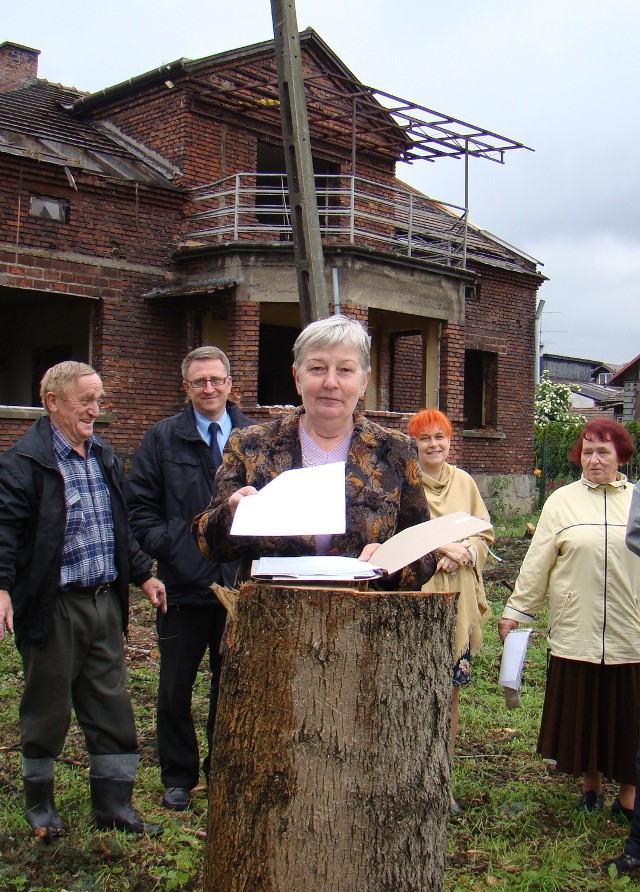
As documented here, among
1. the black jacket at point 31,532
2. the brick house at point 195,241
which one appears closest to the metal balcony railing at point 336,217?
the brick house at point 195,241

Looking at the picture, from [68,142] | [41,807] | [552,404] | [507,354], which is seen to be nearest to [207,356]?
[41,807]

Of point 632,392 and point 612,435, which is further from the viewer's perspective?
point 632,392

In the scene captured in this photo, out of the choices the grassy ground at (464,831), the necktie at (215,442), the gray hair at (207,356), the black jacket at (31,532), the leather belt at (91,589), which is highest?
the gray hair at (207,356)

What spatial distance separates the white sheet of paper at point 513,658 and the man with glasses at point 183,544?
1343 millimetres

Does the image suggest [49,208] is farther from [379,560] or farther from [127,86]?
[379,560]

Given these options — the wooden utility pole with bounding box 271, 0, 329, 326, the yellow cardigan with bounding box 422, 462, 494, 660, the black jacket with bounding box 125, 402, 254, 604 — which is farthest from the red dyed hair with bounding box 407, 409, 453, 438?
the wooden utility pole with bounding box 271, 0, 329, 326

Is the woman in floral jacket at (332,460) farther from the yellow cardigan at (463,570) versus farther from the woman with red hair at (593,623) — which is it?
the woman with red hair at (593,623)

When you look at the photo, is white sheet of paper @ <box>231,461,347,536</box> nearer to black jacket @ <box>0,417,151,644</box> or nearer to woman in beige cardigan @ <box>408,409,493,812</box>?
black jacket @ <box>0,417,151,644</box>

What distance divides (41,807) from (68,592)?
89 centimetres

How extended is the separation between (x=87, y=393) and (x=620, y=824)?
121 inches

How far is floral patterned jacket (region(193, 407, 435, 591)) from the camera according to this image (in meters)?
2.57

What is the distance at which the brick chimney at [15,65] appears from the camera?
18.5 m

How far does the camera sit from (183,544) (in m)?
4.13

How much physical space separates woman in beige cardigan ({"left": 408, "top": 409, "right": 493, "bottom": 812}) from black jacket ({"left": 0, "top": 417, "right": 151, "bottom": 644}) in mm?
1721
